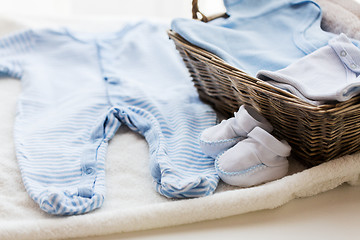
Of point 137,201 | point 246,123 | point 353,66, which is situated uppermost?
point 353,66

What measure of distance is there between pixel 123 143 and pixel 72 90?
0.85 feet

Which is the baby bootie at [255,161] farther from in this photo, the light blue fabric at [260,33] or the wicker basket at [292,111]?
the light blue fabric at [260,33]

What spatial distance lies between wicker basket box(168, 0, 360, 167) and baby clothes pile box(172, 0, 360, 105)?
0.03 meters

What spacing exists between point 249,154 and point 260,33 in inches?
15.1

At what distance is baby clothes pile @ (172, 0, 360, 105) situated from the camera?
0.88 metres

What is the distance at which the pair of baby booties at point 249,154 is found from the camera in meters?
0.89

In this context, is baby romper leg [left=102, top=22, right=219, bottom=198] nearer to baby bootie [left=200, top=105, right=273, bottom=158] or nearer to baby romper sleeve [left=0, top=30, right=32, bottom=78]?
baby bootie [left=200, top=105, right=273, bottom=158]

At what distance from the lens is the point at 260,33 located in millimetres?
1151

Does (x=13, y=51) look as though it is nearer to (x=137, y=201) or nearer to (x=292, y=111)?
(x=137, y=201)

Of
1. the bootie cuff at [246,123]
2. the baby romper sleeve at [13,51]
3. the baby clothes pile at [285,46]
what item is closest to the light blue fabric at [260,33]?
the baby clothes pile at [285,46]

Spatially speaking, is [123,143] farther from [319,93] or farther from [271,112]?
[319,93]

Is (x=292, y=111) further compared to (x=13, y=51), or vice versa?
(x=13, y=51)

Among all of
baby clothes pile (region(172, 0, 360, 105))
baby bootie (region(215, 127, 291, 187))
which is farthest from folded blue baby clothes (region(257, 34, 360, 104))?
baby bootie (region(215, 127, 291, 187))

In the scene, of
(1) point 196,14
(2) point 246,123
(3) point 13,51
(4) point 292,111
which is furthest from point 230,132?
(3) point 13,51
